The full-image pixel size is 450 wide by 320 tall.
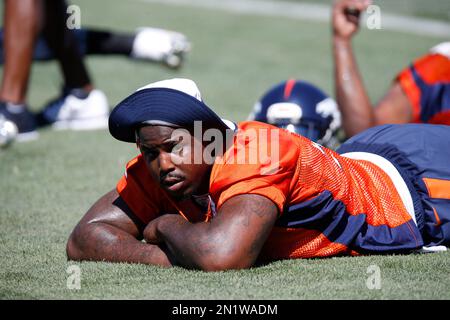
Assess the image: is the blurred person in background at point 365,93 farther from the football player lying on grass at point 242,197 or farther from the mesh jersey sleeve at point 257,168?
the mesh jersey sleeve at point 257,168

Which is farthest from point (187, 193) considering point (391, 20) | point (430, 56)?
point (391, 20)

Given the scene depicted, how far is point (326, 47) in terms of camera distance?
29.6ft

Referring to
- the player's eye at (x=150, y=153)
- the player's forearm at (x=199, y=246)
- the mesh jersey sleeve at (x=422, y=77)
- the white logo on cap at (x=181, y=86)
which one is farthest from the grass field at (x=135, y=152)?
the mesh jersey sleeve at (x=422, y=77)

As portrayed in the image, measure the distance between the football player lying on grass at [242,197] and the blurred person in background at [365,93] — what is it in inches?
64.9

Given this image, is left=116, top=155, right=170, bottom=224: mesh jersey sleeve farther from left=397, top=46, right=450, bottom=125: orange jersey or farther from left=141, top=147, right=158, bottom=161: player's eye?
left=397, top=46, right=450, bottom=125: orange jersey

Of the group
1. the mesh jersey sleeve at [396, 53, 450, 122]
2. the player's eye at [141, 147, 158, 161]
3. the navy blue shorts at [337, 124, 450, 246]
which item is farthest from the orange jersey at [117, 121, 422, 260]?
the mesh jersey sleeve at [396, 53, 450, 122]

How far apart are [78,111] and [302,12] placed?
4913mm

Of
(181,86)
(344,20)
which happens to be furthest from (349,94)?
(181,86)

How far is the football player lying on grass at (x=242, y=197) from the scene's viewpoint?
3.15m

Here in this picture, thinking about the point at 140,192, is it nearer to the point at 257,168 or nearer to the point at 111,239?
the point at 111,239

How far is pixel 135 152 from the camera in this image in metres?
5.68
